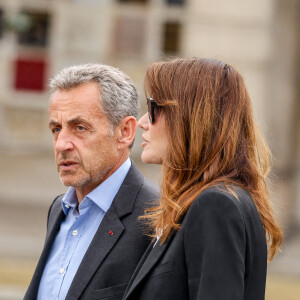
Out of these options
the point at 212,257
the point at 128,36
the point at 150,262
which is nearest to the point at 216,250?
the point at 212,257

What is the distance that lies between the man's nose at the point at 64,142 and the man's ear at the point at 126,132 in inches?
8.8

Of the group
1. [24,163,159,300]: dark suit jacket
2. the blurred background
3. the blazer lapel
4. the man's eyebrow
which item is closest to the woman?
the blazer lapel

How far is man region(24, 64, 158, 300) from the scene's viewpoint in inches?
115

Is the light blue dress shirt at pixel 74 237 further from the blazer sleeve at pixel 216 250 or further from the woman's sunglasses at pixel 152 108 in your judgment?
the blazer sleeve at pixel 216 250

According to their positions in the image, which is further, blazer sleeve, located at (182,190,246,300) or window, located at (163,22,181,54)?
window, located at (163,22,181,54)

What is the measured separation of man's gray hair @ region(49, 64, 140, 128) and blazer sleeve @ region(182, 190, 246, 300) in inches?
36.3

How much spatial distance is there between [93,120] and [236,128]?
79cm

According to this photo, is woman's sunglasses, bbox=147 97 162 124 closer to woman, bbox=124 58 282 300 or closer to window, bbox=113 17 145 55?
woman, bbox=124 58 282 300

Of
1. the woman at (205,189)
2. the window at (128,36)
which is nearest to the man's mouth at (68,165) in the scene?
the woman at (205,189)

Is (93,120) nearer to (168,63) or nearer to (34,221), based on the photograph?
(168,63)

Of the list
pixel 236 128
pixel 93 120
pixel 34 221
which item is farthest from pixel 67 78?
pixel 34 221

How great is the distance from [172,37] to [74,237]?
11614 mm

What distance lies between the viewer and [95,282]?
2.84m

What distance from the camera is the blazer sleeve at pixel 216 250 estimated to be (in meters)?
2.25
